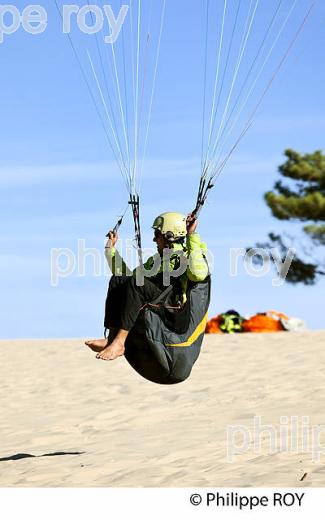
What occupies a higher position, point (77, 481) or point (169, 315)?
point (169, 315)

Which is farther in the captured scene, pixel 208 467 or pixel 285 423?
pixel 285 423

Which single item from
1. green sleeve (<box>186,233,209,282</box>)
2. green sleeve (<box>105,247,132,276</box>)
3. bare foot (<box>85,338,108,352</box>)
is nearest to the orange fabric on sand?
bare foot (<box>85,338,108,352</box>)

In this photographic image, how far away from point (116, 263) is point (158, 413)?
21.2ft

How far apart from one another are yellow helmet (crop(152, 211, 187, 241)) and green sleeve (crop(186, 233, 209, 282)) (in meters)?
0.24

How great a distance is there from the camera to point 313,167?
95.7ft

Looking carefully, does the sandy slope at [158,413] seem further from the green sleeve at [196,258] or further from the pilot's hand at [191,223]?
the pilot's hand at [191,223]

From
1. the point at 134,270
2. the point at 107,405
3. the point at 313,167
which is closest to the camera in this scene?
the point at 134,270

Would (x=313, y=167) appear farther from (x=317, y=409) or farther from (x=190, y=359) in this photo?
(x=190, y=359)

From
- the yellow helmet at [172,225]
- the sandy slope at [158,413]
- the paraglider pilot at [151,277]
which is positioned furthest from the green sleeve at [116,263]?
the sandy slope at [158,413]

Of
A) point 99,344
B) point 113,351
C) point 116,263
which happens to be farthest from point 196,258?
point 99,344

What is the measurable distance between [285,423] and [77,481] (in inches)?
136

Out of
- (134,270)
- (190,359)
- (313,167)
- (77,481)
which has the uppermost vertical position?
(313,167)

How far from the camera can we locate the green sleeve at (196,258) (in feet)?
23.3
